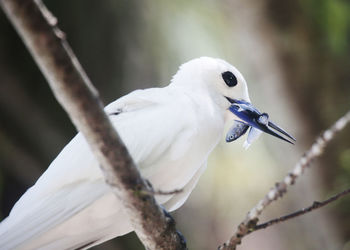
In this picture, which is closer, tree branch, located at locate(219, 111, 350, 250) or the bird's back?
tree branch, located at locate(219, 111, 350, 250)

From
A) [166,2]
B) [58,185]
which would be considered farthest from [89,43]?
[58,185]

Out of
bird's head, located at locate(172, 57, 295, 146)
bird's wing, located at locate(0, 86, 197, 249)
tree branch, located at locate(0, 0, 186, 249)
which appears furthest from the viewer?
bird's head, located at locate(172, 57, 295, 146)

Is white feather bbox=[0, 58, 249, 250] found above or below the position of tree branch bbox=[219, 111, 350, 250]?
above

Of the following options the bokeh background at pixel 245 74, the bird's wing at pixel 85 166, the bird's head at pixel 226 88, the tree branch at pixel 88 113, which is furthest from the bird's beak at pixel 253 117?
the bokeh background at pixel 245 74

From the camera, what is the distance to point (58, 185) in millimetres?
1861

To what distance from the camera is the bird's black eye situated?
7.41 ft

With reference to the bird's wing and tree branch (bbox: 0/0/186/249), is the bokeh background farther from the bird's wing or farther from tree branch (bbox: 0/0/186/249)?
tree branch (bbox: 0/0/186/249)

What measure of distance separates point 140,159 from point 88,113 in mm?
569

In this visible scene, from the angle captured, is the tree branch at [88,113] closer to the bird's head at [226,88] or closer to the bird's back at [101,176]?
the bird's back at [101,176]

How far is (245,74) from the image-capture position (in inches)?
172

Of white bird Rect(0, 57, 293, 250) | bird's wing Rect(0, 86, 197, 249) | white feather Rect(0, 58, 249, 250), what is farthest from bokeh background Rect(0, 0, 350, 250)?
bird's wing Rect(0, 86, 197, 249)

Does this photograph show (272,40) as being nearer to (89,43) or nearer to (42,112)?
(89,43)

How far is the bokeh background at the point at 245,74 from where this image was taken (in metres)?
3.56

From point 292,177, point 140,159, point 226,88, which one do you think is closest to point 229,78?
point 226,88
